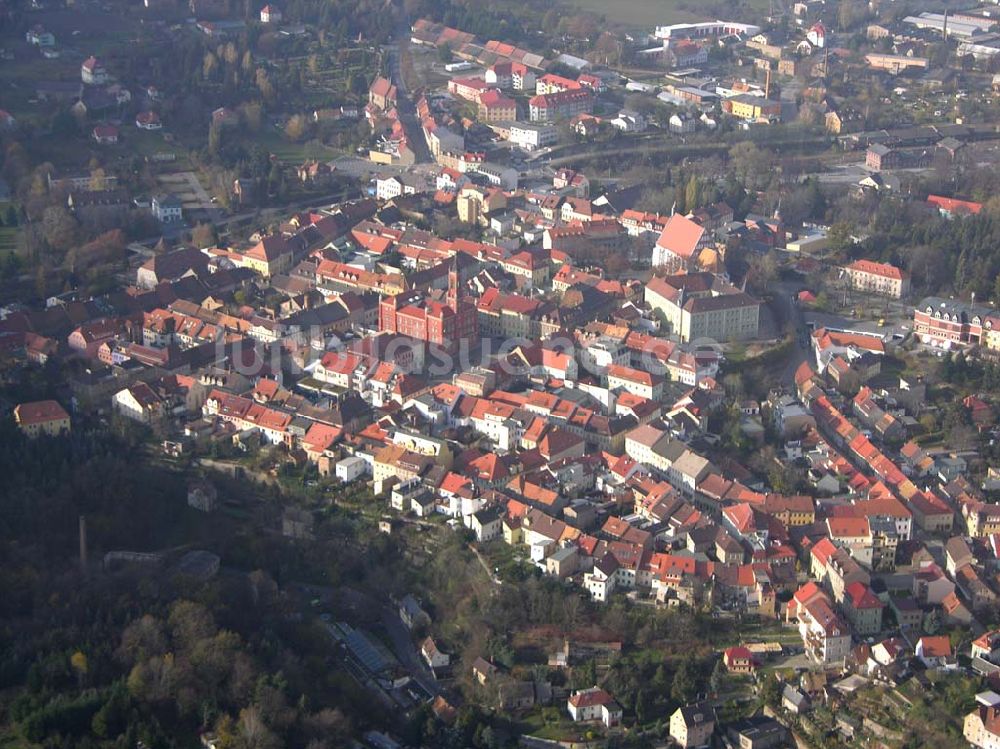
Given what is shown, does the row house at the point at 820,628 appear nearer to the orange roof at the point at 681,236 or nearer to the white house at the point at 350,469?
the white house at the point at 350,469

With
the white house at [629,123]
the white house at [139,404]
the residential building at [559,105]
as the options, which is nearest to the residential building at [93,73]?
the residential building at [559,105]

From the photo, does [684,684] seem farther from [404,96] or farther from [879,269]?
[404,96]

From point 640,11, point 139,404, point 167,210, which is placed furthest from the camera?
point 640,11

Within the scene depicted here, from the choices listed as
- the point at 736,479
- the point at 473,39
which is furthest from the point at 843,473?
the point at 473,39

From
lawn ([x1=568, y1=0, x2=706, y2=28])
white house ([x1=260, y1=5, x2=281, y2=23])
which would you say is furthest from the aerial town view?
lawn ([x1=568, y1=0, x2=706, y2=28])

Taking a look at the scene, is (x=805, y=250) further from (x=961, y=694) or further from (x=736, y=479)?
(x=961, y=694)

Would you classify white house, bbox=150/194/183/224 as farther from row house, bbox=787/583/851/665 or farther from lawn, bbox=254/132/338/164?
row house, bbox=787/583/851/665

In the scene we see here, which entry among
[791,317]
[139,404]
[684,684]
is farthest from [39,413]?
[791,317]

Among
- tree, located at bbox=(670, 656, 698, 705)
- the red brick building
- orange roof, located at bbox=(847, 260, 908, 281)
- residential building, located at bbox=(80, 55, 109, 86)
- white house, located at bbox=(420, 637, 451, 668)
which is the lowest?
white house, located at bbox=(420, 637, 451, 668)
